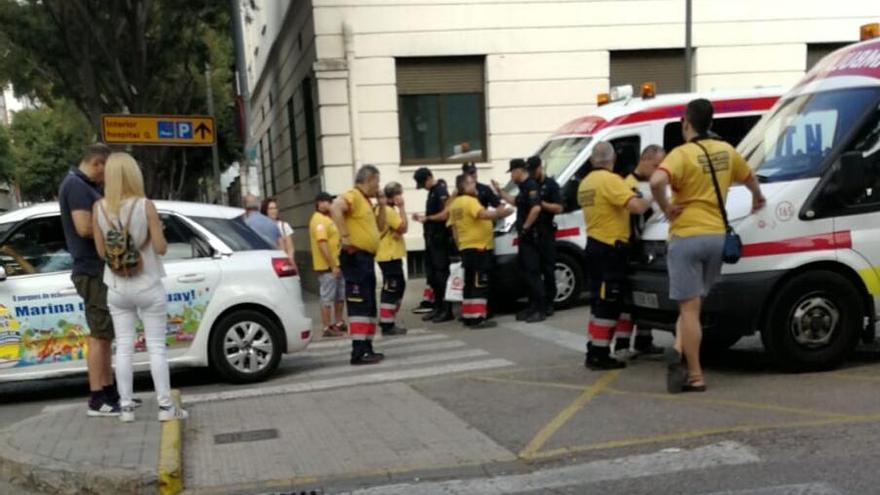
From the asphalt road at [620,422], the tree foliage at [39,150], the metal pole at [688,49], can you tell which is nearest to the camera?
the asphalt road at [620,422]

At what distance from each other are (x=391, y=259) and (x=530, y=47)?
25.4 ft

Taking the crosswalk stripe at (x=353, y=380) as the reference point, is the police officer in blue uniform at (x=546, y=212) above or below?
above

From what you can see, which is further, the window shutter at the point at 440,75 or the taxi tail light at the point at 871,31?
the window shutter at the point at 440,75

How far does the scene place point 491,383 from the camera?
6840 millimetres

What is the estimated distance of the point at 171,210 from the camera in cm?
754

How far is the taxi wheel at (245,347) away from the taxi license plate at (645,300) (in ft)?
10.8

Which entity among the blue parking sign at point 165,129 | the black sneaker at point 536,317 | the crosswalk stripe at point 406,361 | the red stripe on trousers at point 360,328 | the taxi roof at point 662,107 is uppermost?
the blue parking sign at point 165,129

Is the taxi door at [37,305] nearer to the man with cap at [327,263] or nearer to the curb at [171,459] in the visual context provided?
the curb at [171,459]

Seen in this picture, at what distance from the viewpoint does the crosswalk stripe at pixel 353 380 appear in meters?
7.10

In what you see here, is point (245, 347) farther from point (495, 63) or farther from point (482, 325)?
point (495, 63)

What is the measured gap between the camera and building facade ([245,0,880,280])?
1565 cm

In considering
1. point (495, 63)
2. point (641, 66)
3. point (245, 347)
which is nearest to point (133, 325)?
point (245, 347)

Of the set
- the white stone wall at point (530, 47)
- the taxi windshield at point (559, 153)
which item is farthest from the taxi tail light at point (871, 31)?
the white stone wall at point (530, 47)

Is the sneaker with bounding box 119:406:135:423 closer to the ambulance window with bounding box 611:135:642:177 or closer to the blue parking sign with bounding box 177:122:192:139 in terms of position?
the ambulance window with bounding box 611:135:642:177
